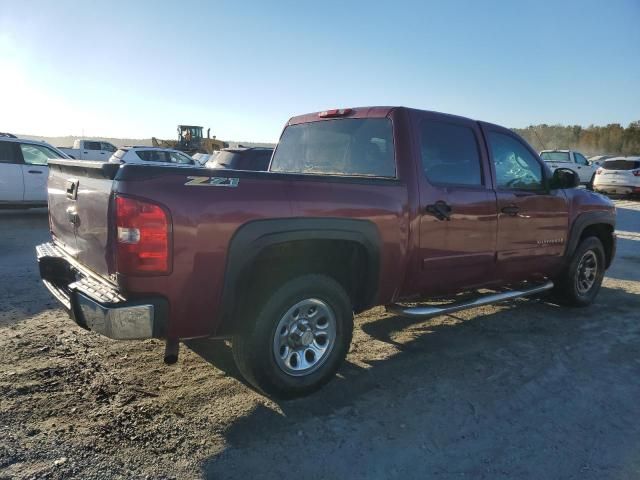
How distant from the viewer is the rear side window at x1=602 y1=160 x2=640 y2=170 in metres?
19.5

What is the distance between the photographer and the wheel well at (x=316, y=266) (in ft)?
10.5

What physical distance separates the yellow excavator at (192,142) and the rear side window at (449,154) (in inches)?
1342

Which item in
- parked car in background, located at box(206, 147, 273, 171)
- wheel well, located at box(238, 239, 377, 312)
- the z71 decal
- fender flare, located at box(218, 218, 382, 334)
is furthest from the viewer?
parked car in background, located at box(206, 147, 273, 171)

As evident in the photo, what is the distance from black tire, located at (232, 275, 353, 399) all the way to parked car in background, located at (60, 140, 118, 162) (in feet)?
86.7

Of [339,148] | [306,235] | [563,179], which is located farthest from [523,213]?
[306,235]

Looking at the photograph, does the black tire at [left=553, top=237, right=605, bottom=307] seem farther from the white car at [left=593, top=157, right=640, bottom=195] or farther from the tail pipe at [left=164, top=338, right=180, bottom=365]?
the white car at [left=593, top=157, right=640, bottom=195]

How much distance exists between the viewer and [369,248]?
11.4ft

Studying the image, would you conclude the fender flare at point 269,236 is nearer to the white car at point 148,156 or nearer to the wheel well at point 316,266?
the wheel well at point 316,266

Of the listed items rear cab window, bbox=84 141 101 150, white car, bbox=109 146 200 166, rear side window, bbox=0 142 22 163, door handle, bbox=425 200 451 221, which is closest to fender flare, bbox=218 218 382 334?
door handle, bbox=425 200 451 221

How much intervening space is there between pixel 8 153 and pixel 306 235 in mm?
10425

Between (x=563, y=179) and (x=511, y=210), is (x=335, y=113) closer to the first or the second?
(x=511, y=210)

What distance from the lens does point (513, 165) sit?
4.75m

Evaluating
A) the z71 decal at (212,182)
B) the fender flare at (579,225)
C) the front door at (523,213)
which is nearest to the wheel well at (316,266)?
the z71 decal at (212,182)

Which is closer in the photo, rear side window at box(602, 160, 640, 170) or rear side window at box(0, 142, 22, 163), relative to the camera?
rear side window at box(0, 142, 22, 163)
